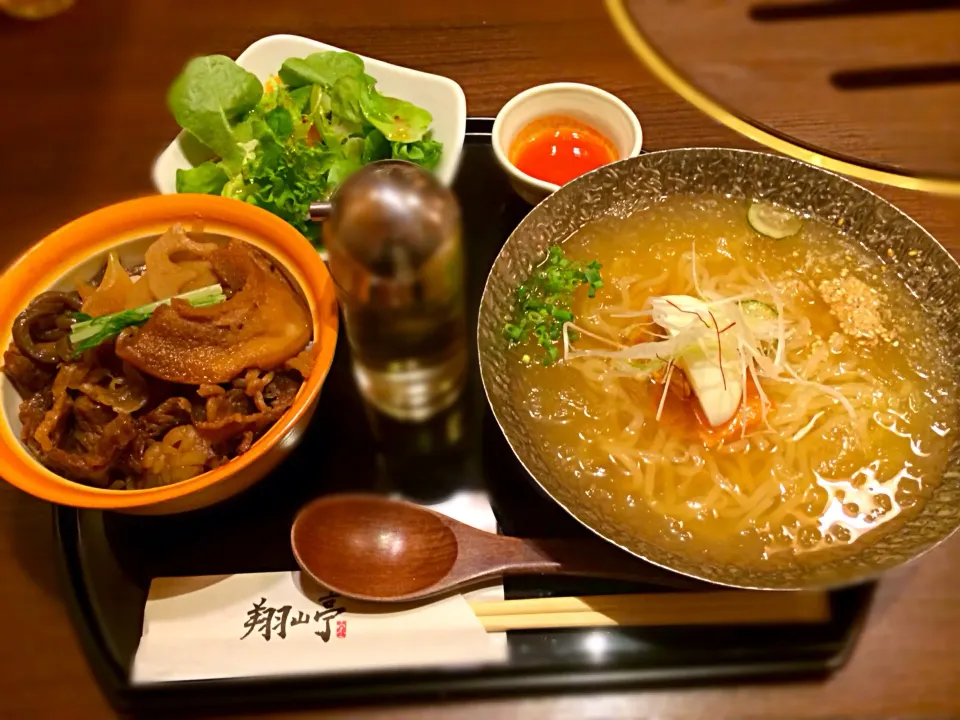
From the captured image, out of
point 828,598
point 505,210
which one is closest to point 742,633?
point 828,598

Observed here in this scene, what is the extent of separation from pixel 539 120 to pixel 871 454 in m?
1.13

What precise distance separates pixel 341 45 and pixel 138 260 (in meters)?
1.06

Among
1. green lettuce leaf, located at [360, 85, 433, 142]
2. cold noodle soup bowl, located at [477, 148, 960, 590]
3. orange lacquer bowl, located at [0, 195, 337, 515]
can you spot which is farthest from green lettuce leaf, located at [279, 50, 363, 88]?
cold noodle soup bowl, located at [477, 148, 960, 590]

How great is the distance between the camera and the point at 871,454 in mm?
1367

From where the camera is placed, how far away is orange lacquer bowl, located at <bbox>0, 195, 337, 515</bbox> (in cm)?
115

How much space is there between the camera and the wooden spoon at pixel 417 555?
124cm

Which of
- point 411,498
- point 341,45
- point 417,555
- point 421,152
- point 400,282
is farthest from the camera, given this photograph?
point 341,45

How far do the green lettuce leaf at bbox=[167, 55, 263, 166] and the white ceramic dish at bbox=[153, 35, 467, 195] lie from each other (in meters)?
0.09

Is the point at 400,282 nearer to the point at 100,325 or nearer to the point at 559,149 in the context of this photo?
the point at 100,325

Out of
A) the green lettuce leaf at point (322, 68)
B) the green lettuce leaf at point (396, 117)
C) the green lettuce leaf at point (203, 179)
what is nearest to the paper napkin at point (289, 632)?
the green lettuce leaf at point (203, 179)

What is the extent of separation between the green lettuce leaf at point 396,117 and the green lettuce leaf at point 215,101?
326mm

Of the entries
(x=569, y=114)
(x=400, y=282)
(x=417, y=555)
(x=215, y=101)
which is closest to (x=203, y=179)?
(x=215, y=101)

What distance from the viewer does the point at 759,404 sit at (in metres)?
1.41

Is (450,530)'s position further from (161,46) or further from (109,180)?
(161,46)
